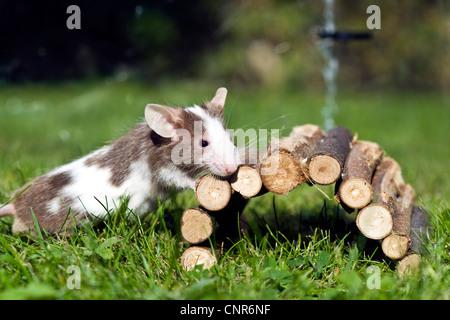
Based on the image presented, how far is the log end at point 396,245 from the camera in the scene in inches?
99.7

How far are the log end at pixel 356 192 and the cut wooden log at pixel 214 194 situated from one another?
57 centimetres

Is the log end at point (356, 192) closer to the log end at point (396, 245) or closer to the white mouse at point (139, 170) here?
the log end at point (396, 245)

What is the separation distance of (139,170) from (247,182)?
0.67 meters

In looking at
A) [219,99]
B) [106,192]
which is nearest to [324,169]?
[219,99]

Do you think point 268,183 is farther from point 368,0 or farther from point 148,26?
point 368,0

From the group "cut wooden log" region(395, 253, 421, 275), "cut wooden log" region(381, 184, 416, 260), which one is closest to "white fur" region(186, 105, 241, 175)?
"cut wooden log" region(381, 184, 416, 260)

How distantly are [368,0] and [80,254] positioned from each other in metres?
11.3

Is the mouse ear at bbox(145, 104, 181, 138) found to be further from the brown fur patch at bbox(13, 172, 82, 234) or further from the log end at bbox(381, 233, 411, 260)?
the log end at bbox(381, 233, 411, 260)

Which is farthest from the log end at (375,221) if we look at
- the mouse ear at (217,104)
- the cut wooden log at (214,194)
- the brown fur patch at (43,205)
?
the brown fur patch at (43,205)

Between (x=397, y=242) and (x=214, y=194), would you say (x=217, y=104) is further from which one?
(x=397, y=242)

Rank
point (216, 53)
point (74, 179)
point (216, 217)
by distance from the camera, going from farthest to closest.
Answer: point (216, 53) → point (74, 179) → point (216, 217)

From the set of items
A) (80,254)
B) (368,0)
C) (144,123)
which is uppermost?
(368,0)
